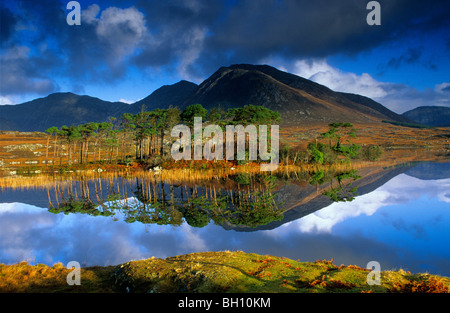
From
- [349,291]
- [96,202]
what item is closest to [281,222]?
[349,291]

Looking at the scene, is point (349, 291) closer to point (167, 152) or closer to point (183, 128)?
point (167, 152)

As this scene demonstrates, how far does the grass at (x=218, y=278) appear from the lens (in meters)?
6.02

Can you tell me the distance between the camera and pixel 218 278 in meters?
6.62

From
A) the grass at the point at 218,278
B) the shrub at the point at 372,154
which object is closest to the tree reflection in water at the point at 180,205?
the grass at the point at 218,278

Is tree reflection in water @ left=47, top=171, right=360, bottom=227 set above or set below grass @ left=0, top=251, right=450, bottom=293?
below

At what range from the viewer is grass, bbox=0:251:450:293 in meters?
6.02

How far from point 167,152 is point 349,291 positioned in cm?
4896

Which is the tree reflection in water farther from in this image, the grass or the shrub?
the shrub

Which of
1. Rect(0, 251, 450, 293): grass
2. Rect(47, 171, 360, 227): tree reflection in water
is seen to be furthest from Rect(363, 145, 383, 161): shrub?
Rect(0, 251, 450, 293): grass

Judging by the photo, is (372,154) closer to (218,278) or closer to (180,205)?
(180,205)

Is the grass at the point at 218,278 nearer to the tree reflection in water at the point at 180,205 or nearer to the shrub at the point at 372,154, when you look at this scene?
the tree reflection in water at the point at 180,205

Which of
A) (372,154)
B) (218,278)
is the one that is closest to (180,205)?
(218,278)

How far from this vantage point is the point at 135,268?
770 centimetres
